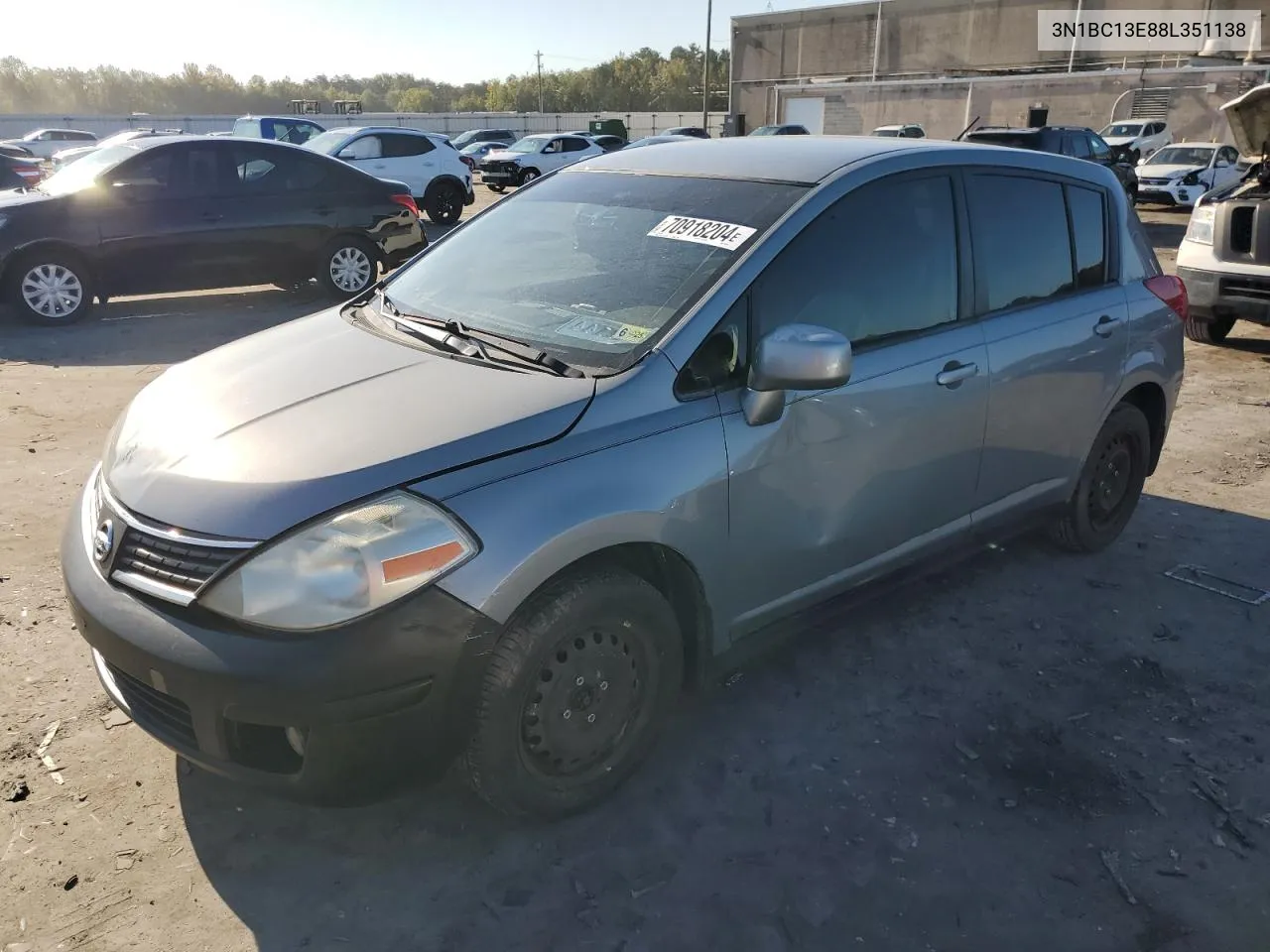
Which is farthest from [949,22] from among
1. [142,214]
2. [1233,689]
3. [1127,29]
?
[1233,689]

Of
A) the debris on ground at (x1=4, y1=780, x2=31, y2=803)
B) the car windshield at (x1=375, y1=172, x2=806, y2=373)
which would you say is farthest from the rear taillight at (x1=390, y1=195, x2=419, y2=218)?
the debris on ground at (x1=4, y1=780, x2=31, y2=803)

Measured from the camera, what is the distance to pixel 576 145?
2527cm

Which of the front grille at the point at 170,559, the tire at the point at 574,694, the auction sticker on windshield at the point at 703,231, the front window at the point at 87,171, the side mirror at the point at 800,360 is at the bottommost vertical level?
the tire at the point at 574,694

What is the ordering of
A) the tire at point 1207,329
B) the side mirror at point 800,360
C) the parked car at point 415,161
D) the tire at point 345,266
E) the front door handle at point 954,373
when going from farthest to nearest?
the parked car at point 415,161
the tire at point 345,266
the tire at point 1207,329
the front door handle at point 954,373
the side mirror at point 800,360

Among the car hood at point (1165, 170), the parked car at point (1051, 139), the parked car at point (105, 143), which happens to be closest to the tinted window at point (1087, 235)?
the parked car at point (105, 143)

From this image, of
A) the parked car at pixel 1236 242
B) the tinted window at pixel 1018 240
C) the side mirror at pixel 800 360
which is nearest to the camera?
the side mirror at pixel 800 360

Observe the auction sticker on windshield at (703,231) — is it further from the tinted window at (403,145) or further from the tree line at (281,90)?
the tree line at (281,90)

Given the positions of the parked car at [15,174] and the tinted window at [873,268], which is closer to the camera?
the tinted window at [873,268]

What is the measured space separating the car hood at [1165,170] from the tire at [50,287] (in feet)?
66.1

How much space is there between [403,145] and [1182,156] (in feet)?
54.1

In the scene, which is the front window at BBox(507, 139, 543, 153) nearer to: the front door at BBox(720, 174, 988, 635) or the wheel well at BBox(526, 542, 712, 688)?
the front door at BBox(720, 174, 988, 635)

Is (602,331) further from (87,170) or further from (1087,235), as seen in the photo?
(87,170)

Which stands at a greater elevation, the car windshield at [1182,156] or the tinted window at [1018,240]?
the car windshield at [1182,156]

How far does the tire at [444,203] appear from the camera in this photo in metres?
17.2
